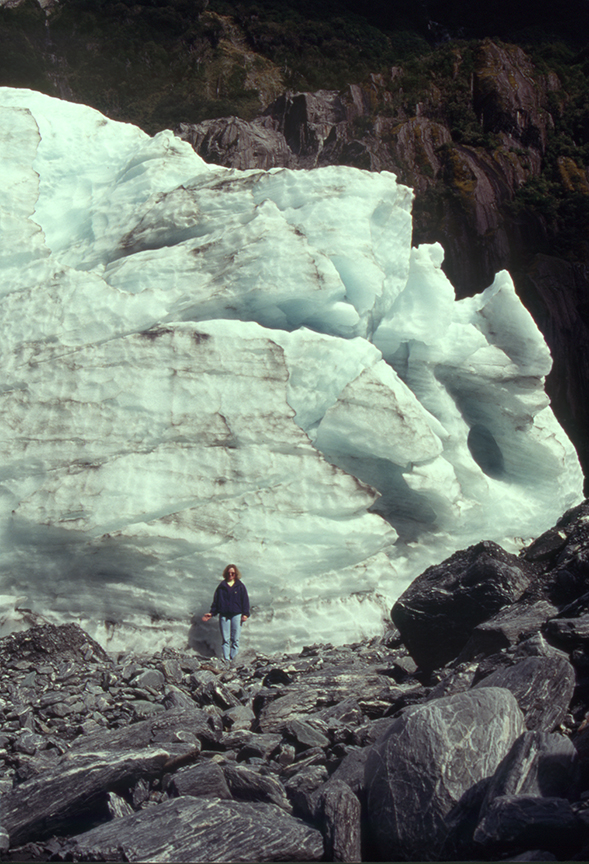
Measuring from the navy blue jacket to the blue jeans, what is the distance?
Answer: 0.08m

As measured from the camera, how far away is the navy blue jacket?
6488mm

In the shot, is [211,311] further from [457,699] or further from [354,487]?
[457,699]

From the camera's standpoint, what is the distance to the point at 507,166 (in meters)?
29.5

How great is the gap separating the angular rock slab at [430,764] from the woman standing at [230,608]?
3165 millimetres

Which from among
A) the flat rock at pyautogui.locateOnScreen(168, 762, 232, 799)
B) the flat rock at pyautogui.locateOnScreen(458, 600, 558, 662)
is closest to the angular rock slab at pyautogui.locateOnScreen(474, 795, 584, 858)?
the flat rock at pyautogui.locateOnScreen(168, 762, 232, 799)

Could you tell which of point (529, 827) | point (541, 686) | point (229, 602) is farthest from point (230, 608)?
point (529, 827)

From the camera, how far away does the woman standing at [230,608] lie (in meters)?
6.50

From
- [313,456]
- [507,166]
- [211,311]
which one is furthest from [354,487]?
[507,166]

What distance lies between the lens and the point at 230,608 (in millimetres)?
6484

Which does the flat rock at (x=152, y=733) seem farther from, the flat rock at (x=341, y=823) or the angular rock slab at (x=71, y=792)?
the flat rock at (x=341, y=823)

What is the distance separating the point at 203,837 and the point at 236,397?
5.06 m

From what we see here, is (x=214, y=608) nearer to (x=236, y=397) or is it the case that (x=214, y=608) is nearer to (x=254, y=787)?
(x=236, y=397)

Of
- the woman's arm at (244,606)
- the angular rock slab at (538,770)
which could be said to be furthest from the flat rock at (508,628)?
the woman's arm at (244,606)

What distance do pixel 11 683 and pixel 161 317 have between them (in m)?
4.41
